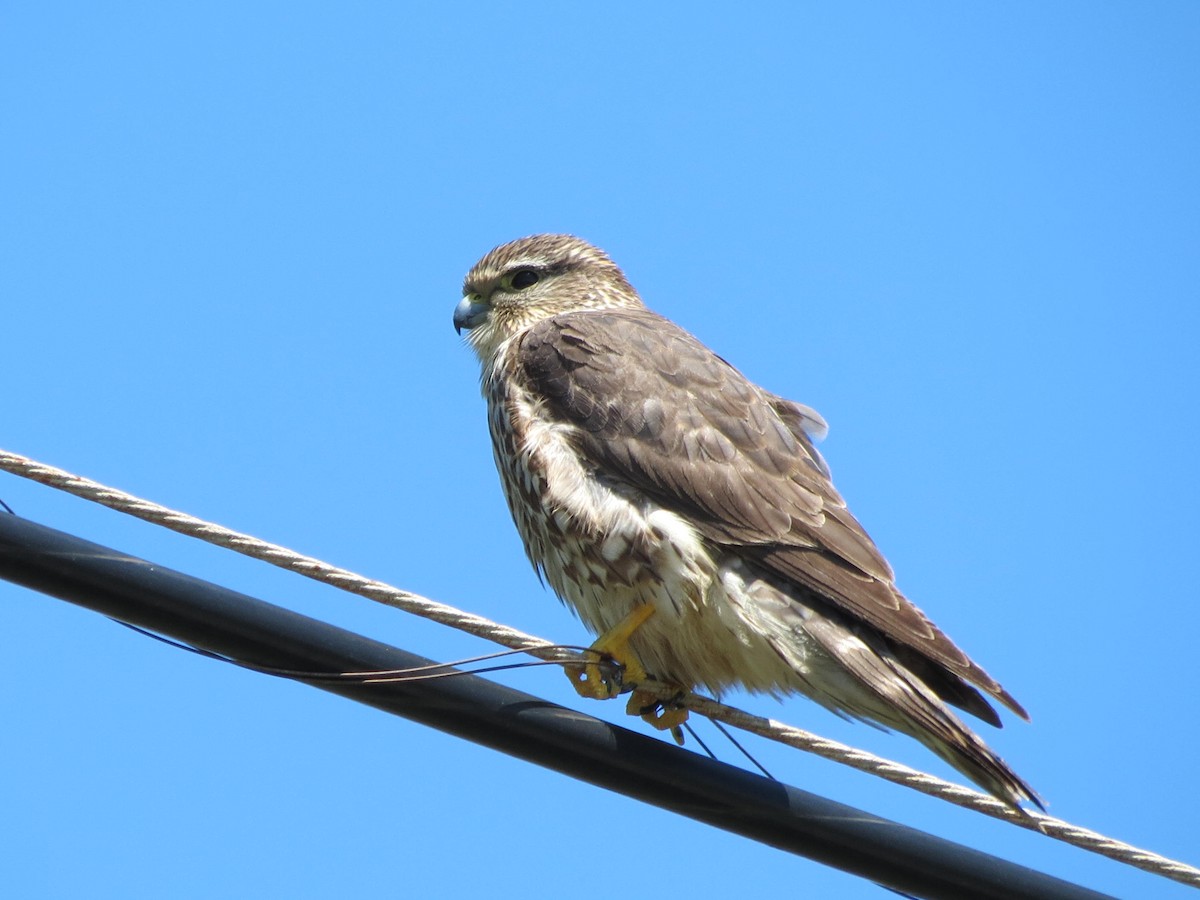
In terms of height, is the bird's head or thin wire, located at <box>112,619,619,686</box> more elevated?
the bird's head

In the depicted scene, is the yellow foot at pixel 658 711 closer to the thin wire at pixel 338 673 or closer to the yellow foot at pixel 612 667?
the yellow foot at pixel 612 667

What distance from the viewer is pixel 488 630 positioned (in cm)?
281

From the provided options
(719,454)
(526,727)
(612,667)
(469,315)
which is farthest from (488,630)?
(469,315)

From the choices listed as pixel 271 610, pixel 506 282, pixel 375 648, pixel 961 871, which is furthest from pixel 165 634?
pixel 506 282

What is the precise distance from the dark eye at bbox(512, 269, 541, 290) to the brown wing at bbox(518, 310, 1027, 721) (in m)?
0.81

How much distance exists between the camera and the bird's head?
5410 millimetres

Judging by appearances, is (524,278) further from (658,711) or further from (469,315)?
(658,711)

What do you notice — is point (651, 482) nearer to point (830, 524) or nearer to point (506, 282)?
point (830, 524)

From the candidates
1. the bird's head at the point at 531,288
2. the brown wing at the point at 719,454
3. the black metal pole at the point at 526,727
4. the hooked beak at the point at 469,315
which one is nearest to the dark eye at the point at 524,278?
the bird's head at the point at 531,288

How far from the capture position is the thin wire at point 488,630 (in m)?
2.55

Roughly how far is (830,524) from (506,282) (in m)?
2.11

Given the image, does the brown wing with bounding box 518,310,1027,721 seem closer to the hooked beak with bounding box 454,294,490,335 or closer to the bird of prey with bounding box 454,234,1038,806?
the bird of prey with bounding box 454,234,1038,806

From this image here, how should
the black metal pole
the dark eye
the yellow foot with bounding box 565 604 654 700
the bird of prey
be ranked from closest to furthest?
the black metal pole < the bird of prey < the yellow foot with bounding box 565 604 654 700 < the dark eye

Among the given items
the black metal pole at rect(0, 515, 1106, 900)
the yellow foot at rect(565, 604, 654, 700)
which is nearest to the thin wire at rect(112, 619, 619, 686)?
the black metal pole at rect(0, 515, 1106, 900)
